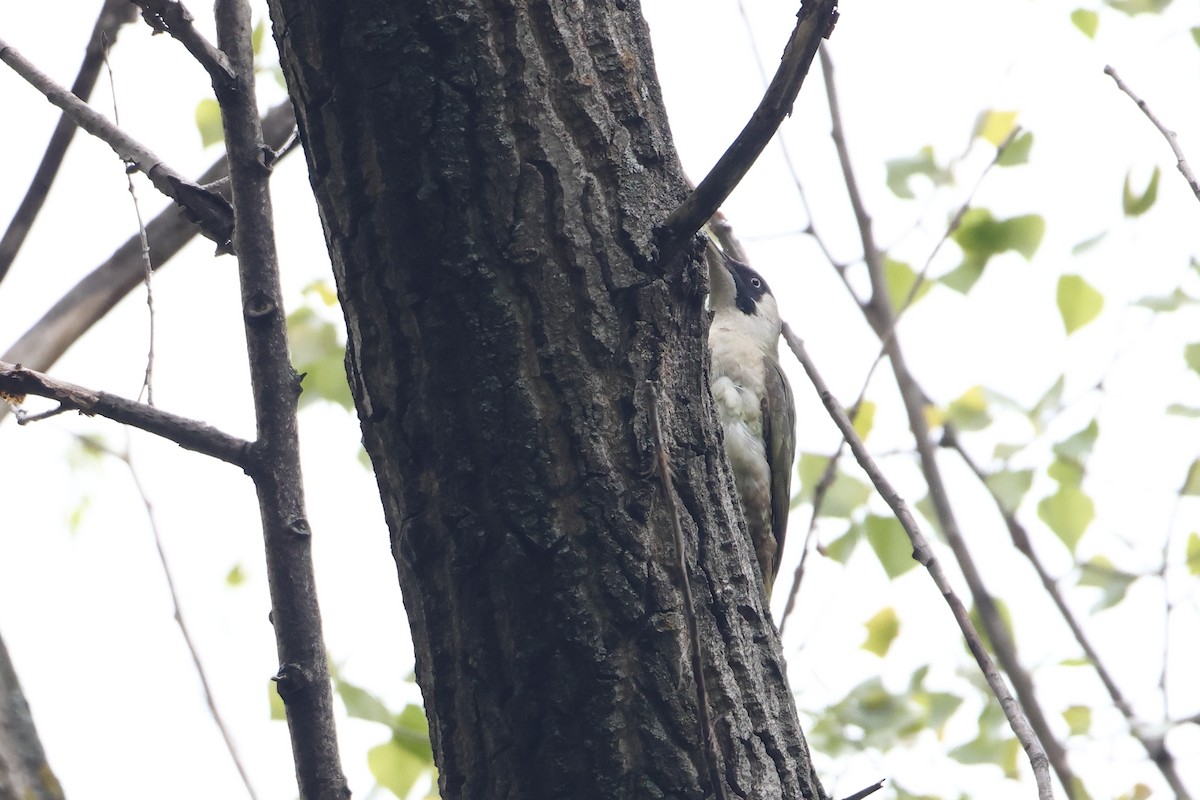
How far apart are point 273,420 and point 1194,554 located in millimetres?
3946

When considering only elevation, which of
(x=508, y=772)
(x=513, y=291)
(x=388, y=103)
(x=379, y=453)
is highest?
(x=388, y=103)

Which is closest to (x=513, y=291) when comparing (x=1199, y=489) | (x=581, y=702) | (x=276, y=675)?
(x=581, y=702)

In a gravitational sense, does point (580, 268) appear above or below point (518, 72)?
below

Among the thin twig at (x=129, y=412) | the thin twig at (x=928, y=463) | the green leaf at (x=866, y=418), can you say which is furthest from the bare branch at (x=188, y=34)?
the green leaf at (x=866, y=418)

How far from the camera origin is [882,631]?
15.2 ft

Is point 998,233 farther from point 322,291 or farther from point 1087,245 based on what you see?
point 322,291

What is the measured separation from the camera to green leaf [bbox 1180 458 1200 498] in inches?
160

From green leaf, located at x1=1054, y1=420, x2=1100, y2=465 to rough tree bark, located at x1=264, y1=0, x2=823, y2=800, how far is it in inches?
136

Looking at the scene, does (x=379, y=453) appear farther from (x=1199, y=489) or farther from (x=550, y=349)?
(x=1199, y=489)

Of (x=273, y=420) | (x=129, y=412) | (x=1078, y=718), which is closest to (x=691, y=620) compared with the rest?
(x=273, y=420)

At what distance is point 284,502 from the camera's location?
176 centimetres

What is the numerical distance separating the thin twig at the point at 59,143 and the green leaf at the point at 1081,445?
3775 millimetres

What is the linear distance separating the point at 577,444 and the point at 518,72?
1.68 feet

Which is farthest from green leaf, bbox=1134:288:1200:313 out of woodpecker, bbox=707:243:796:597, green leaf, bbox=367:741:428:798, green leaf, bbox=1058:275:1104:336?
green leaf, bbox=367:741:428:798
